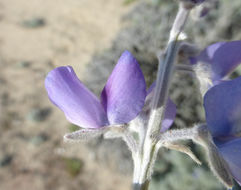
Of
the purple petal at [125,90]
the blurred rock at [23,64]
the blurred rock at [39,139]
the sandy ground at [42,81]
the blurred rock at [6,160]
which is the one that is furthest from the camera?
the blurred rock at [23,64]

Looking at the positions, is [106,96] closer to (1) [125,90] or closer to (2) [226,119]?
(1) [125,90]

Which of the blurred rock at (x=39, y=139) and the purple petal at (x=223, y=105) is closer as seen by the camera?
the purple petal at (x=223, y=105)

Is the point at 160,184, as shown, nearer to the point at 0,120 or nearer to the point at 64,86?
the point at 64,86

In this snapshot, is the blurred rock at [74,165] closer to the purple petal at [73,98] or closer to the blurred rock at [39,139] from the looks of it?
the blurred rock at [39,139]

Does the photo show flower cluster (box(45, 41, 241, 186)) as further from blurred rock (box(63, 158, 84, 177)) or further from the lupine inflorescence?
blurred rock (box(63, 158, 84, 177))

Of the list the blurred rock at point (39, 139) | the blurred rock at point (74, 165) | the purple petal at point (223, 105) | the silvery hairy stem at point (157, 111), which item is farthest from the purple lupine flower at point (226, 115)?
the blurred rock at point (39, 139)

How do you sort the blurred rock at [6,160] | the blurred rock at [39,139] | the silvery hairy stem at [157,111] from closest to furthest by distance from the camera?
the silvery hairy stem at [157,111]
the blurred rock at [6,160]
the blurred rock at [39,139]

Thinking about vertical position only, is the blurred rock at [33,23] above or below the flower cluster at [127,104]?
below

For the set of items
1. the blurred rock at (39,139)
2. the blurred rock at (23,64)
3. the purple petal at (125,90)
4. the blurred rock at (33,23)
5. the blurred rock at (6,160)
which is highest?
the purple petal at (125,90)

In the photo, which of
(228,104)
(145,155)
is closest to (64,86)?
(145,155)
